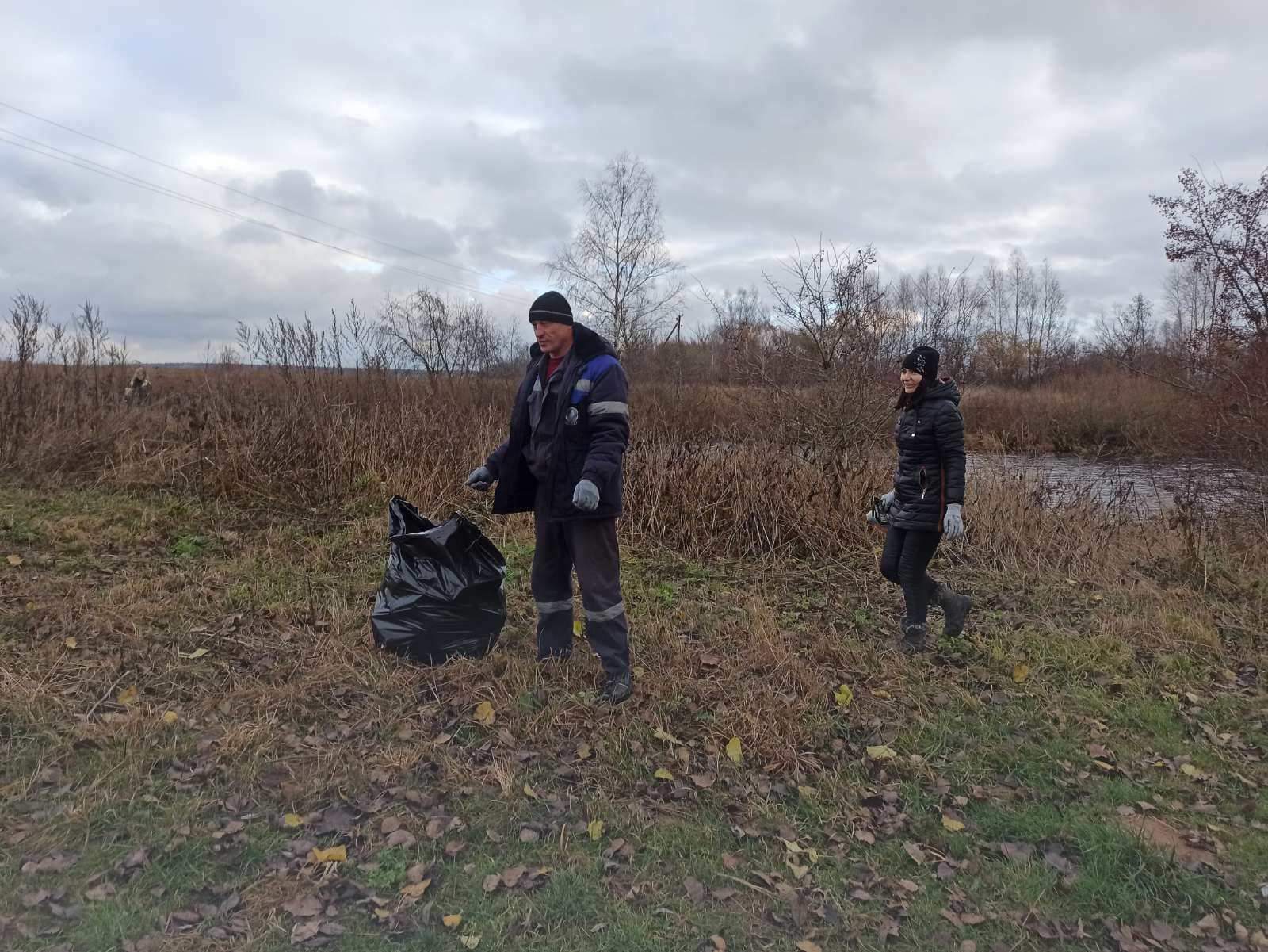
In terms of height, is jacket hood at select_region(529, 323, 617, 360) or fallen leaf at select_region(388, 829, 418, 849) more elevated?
jacket hood at select_region(529, 323, 617, 360)

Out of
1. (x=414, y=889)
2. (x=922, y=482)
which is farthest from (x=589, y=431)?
(x=922, y=482)

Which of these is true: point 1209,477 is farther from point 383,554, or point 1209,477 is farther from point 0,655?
point 0,655

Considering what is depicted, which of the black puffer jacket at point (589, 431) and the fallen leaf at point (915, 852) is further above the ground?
the black puffer jacket at point (589, 431)

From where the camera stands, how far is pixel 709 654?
4152mm

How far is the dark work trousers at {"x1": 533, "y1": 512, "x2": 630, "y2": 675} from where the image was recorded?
342 cm

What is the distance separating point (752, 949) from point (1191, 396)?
10.8m

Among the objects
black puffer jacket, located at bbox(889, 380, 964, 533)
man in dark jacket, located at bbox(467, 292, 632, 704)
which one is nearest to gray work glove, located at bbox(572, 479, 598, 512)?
man in dark jacket, located at bbox(467, 292, 632, 704)

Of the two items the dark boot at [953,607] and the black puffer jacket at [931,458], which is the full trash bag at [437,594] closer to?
the black puffer jacket at [931,458]

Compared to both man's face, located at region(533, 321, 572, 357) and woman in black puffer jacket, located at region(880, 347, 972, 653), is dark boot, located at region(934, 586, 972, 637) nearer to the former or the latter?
woman in black puffer jacket, located at region(880, 347, 972, 653)

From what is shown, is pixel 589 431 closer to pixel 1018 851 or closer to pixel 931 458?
pixel 931 458

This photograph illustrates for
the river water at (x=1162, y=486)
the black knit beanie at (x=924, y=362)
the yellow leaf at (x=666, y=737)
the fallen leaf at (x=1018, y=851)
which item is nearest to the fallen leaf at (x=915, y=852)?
the fallen leaf at (x=1018, y=851)

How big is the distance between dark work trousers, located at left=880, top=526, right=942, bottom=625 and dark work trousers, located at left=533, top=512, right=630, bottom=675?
5.55ft

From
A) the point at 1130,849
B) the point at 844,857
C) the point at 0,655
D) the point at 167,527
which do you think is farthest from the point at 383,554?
the point at 1130,849

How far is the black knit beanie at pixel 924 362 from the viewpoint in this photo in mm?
4023
